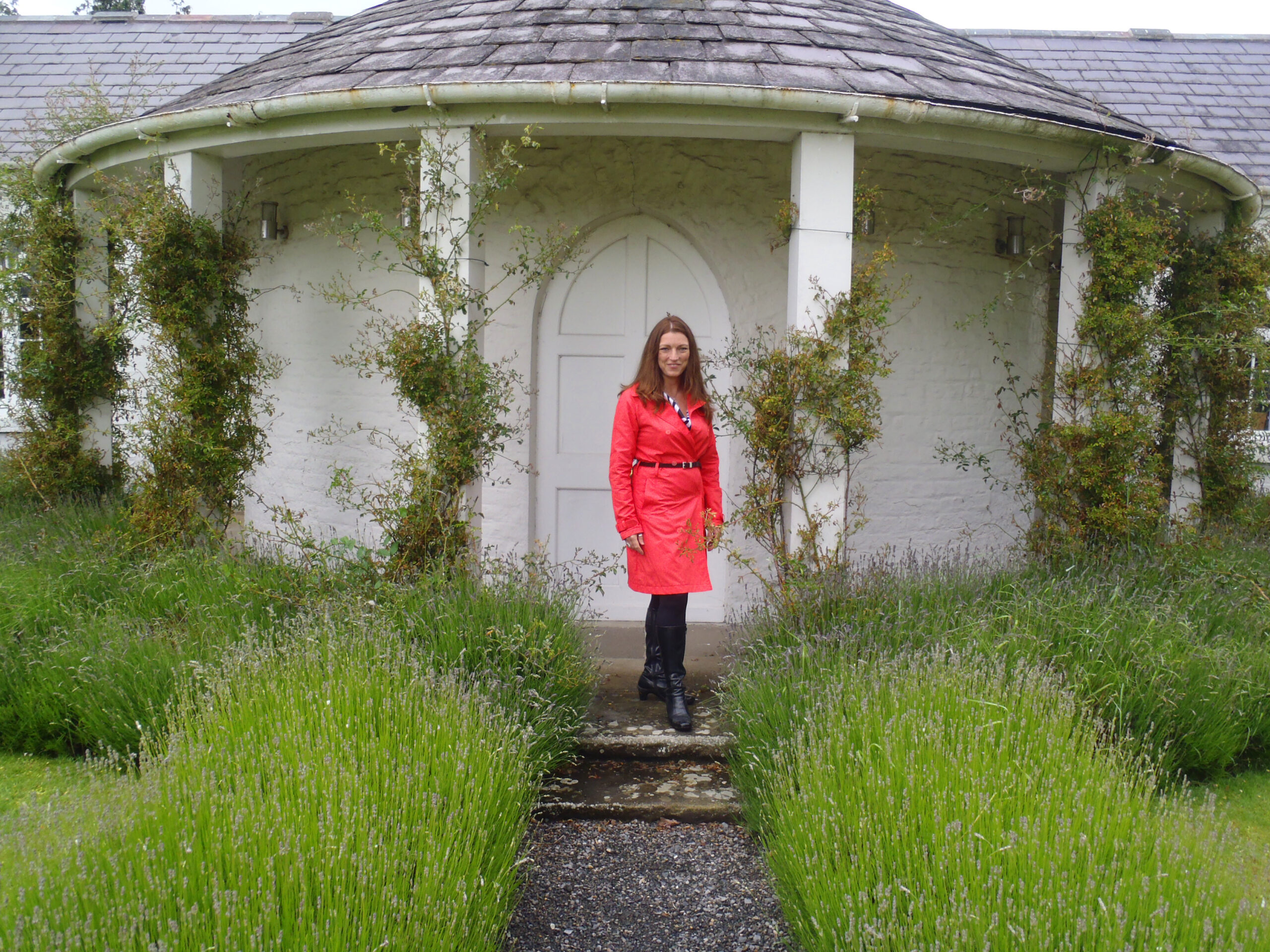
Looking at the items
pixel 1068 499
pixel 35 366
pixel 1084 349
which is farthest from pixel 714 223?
pixel 35 366

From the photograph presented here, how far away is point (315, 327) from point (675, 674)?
13.1 feet

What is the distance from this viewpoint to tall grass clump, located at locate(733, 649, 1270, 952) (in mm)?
2125

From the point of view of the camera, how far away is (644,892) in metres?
3.16

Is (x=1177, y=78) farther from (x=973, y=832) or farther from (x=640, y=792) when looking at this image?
(x=973, y=832)

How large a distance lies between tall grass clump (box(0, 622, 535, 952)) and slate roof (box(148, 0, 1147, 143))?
3198 mm

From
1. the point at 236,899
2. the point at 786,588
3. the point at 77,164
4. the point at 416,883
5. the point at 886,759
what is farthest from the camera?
the point at 77,164

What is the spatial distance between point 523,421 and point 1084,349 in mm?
3395

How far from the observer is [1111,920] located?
2137 mm

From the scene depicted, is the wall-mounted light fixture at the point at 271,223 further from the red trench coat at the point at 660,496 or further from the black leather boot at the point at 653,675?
the black leather boot at the point at 653,675

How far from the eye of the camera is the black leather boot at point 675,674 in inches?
165

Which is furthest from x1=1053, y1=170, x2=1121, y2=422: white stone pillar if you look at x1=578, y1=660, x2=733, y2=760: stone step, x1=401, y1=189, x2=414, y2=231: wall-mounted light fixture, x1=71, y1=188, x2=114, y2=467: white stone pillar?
x1=71, y1=188, x2=114, y2=467: white stone pillar

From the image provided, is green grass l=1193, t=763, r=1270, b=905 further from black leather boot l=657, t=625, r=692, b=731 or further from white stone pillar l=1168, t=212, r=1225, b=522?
white stone pillar l=1168, t=212, r=1225, b=522

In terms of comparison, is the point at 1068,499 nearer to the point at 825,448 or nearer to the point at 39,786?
the point at 825,448

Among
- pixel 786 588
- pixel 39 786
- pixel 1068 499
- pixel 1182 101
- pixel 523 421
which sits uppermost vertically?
pixel 1182 101
